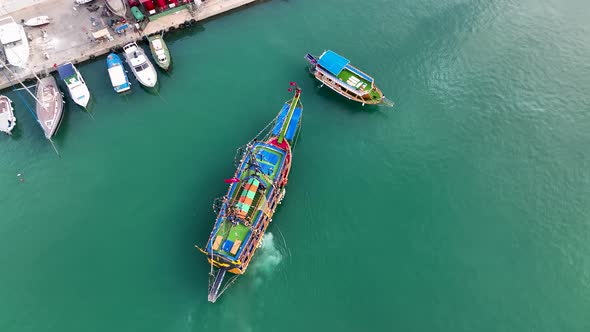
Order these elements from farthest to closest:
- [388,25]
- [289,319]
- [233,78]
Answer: [388,25] < [233,78] < [289,319]

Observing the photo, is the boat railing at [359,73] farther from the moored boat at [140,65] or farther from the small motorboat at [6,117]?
the small motorboat at [6,117]

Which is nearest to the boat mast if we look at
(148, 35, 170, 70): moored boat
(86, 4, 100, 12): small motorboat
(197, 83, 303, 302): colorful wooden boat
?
(197, 83, 303, 302): colorful wooden boat

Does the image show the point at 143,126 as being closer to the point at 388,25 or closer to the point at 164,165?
the point at 164,165

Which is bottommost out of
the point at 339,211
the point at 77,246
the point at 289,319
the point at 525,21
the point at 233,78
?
the point at 77,246

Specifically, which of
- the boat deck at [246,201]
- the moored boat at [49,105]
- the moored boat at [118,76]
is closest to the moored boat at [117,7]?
the moored boat at [118,76]

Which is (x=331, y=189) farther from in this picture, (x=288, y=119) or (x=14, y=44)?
(x=14, y=44)

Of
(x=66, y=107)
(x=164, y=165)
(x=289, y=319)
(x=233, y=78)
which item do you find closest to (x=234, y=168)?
(x=164, y=165)
